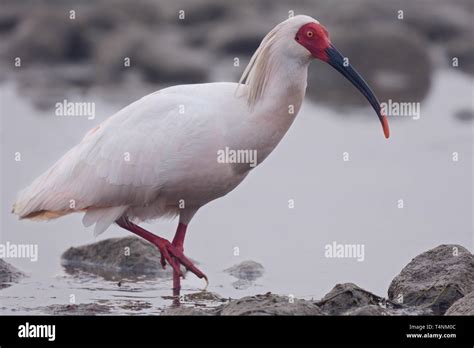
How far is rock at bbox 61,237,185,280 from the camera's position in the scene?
1371 centimetres

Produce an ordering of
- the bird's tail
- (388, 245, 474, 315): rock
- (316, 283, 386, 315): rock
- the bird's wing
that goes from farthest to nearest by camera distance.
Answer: the bird's tail → the bird's wing → (388, 245, 474, 315): rock → (316, 283, 386, 315): rock

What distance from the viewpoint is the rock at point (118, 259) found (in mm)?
13711

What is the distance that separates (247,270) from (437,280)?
2643mm

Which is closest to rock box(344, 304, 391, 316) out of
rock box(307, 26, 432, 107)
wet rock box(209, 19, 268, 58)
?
rock box(307, 26, 432, 107)

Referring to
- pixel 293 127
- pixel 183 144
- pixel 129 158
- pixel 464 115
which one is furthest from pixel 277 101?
pixel 464 115

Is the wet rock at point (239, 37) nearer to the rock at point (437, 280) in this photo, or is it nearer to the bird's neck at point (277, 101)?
the rock at point (437, 280)

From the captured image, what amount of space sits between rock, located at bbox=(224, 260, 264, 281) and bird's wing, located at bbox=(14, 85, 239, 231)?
6.35ft

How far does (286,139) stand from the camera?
20609 mm

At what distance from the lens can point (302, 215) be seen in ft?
53.2

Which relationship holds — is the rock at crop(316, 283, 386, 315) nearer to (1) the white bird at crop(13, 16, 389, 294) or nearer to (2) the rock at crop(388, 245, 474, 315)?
(2) the rock at crop(388, 245, 474, 315)

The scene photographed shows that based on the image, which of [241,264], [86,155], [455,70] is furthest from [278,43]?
[455,70]

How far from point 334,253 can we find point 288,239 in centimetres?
83

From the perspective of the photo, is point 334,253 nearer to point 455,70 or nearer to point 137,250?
point 137,250
